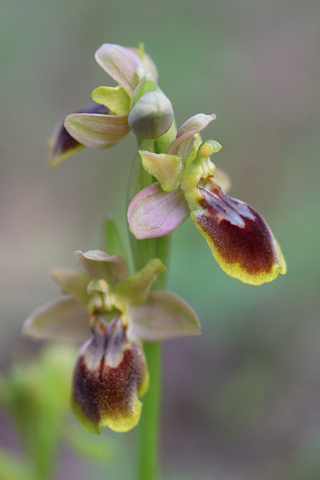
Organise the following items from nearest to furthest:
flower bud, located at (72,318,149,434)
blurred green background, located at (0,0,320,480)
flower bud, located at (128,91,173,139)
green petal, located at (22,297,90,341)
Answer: flower bud, located at (128,91,173,139) → flower bud, located at (72,318,149,434) → green petal, located at (22,297,90,341) → blurred green background, located at (0,0,320,480)

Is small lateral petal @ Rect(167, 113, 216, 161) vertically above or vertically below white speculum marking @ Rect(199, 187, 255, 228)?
above

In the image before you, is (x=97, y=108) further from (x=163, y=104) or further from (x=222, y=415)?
(x=222, y=415)

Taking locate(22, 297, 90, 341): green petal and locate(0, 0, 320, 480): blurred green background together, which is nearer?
locate(22, 297, 90, 341): green petal

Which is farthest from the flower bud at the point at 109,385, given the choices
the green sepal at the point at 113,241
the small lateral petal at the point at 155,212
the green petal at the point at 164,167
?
the green petal at the point at 164,167

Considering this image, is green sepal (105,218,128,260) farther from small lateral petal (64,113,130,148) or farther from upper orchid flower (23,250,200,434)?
small lateral petal (64,113,130,148)

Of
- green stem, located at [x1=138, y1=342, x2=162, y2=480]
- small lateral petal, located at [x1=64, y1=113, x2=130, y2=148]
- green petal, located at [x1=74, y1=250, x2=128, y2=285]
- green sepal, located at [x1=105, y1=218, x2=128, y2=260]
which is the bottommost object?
green stem, located at [x1=138, y1=342, x2=162, y2=480]

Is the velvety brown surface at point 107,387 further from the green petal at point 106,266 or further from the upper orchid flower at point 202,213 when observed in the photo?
the upper orchid flower at point 202,213

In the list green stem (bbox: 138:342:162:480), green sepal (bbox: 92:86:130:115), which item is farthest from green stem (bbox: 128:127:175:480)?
green sepal (bbox: 92:86:130:115)

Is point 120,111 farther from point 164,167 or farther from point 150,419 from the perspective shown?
point 150,419
